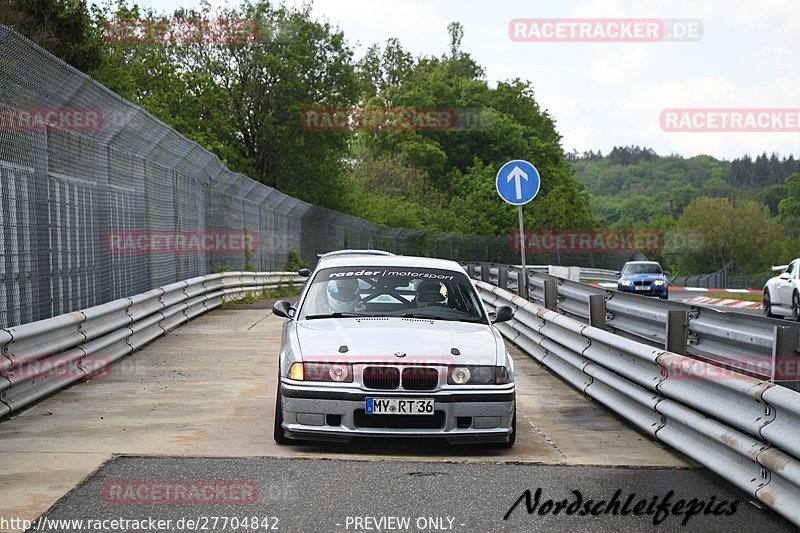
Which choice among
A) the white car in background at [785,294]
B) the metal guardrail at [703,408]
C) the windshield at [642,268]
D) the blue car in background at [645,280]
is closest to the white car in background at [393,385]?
the metal guardrail at [703,408]

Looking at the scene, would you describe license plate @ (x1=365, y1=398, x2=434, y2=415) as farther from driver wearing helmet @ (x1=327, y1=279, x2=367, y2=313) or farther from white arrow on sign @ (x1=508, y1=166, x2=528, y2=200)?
white arrow on sign @ (x1=508, y1=166, x2=528, y2=200)

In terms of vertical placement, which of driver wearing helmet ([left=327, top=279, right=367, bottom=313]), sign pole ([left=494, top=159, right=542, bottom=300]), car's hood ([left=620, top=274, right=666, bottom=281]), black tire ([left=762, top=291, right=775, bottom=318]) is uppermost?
sign pole ([left=494, top=159, right=542, bottom=300])

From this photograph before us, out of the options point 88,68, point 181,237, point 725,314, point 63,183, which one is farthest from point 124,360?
point 88,68

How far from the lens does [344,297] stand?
889 centimetres

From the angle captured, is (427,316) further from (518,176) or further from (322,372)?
(518,176)

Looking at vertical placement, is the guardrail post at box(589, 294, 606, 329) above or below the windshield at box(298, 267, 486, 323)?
below

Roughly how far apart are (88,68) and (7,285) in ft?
91.5

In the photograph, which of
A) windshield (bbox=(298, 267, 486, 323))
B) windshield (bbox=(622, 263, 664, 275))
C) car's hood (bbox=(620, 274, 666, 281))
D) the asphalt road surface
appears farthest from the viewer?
windshield (bbox=(622, 263, 664, 275))

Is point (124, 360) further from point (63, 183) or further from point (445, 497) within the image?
point (445, 497)

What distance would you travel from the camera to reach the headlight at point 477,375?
24.4 feet

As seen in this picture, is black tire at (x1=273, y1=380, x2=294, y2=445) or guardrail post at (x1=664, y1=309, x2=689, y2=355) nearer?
black tire at (x1=273, y1=380, x2=294, y2=445)

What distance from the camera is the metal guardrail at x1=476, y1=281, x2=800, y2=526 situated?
5680mm

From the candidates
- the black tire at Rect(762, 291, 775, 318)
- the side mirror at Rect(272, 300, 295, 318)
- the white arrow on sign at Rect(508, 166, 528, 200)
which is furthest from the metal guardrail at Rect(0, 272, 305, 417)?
the black tire at Rect(762, 291, 775, 318)

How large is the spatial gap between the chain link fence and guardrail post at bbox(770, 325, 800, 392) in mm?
6129
